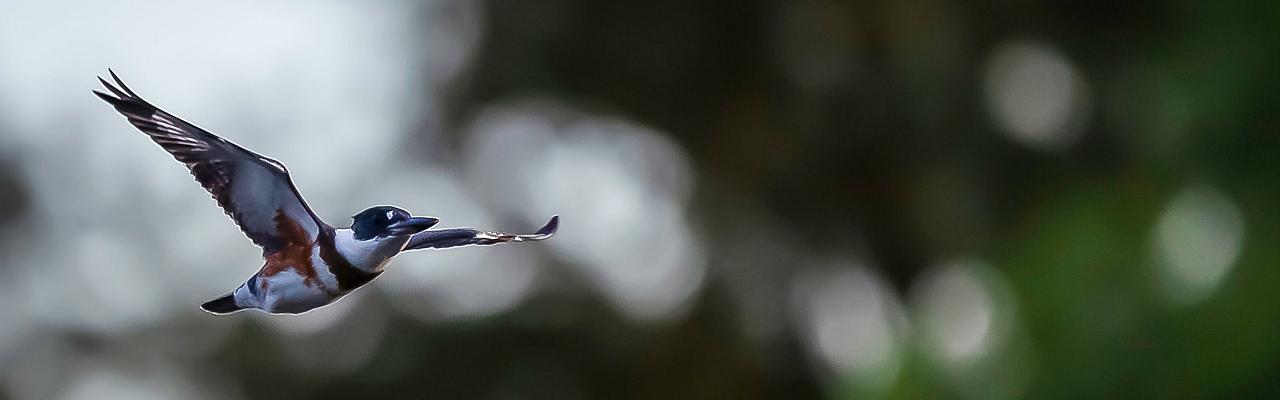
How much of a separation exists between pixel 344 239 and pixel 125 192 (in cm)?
419

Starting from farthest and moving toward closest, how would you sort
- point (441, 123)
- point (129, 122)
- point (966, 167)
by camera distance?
1. point (441, 123)
2. point (966, 167)
3. point (129, 122)

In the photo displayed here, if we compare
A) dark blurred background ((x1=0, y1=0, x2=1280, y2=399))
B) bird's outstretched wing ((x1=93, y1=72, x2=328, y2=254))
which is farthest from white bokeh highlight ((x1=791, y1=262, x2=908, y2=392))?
bird's outstretched wing ((x1=93, y1=72, x2=328, y2=254))

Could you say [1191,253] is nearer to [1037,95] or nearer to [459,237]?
[459,237]

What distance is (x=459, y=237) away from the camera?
99 cm

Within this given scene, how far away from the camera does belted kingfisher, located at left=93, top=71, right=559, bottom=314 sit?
1062 millimetres

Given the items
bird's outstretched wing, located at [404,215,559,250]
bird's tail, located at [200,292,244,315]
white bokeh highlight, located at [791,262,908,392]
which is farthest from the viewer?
white bokeh highlight, located at [791,262,908,392]

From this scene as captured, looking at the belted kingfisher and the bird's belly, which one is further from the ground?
the belted kingfisher

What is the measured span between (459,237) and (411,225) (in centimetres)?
6

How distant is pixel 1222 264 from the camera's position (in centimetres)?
396

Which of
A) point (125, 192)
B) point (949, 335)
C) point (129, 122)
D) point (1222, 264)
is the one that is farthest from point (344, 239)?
point (125, 192)

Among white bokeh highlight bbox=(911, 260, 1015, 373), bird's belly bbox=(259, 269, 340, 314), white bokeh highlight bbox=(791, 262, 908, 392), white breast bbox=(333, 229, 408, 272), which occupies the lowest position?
white bokeh highlight bbox=(791, 262, 908, 392)

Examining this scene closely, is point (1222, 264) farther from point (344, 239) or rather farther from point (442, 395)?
point (442, 395)

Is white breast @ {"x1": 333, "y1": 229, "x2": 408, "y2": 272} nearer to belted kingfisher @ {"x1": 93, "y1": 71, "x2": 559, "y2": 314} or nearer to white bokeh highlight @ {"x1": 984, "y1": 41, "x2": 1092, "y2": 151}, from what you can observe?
belted kingfisher @ {"x1": 93, "y1": 71, "x2": 559, "y2": 314}

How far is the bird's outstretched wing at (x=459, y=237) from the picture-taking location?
100cm
